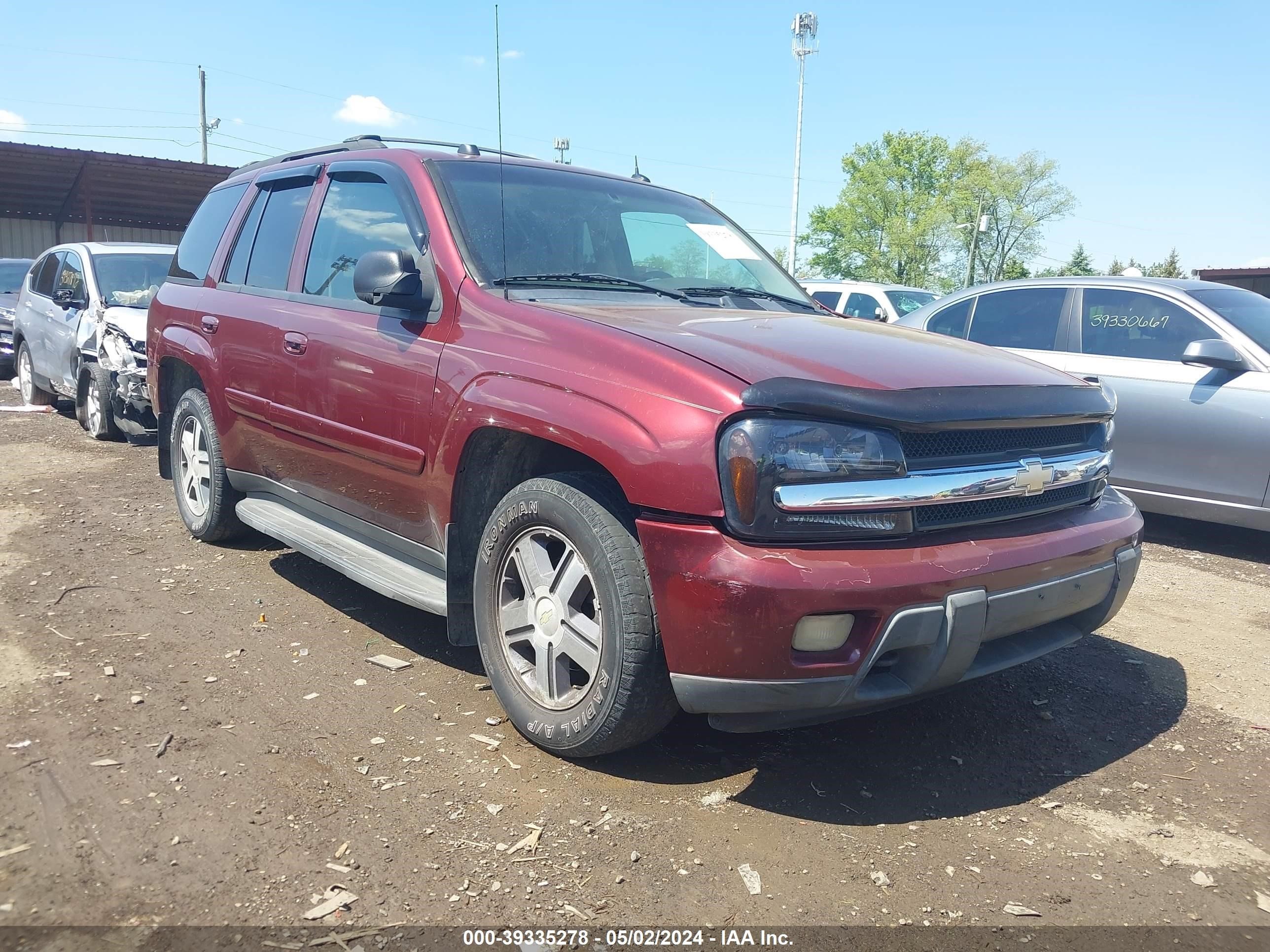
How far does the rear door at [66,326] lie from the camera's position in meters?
8.94

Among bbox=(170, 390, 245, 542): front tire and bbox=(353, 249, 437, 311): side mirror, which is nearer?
bbox=(353, 249, 437, 311): side mirror

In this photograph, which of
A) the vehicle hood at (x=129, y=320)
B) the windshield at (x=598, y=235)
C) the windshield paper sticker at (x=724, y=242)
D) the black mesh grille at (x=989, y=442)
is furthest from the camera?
the vehicle hood at (x=129, y=320)

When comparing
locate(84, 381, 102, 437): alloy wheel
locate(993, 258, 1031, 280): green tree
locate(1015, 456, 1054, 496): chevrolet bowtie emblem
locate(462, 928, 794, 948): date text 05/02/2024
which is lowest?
Answer: locate(462, 928, 794, 948): date text 05/02/2024

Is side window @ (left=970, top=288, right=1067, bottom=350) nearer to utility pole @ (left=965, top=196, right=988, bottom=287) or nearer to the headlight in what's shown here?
the headlight

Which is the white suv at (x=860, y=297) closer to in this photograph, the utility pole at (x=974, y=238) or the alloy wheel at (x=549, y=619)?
the alloy wheel at (x=549, y=619)

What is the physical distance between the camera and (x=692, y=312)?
130 inches

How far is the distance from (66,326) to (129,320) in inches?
51.5

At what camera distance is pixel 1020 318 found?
672cm

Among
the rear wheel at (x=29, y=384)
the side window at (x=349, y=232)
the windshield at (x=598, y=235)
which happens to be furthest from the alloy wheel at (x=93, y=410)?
the windshield at (x=598, y=235)

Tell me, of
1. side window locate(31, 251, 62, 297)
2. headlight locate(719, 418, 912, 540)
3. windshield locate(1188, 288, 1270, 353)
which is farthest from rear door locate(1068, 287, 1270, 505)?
side window locate(31, 251, 62, 297)

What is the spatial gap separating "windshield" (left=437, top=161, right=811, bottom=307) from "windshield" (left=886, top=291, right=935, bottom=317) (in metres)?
9.02

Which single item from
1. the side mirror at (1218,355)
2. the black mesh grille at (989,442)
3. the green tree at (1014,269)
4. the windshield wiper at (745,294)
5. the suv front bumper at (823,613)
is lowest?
the suv front bumper at (823,613)

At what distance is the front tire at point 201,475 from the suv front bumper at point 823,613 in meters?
3.19

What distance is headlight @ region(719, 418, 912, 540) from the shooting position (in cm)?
238
